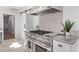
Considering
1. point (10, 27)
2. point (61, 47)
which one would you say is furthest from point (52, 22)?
point (10, 27)

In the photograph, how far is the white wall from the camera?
2.33 metres

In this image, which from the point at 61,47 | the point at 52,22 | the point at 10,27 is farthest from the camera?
the point at 10,27

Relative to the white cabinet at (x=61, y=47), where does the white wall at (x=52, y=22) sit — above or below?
above

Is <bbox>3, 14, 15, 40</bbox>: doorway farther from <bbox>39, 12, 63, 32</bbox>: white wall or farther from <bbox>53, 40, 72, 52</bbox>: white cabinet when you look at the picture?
<bbox>53, 40, 72, 52</bbox>: white cabinet

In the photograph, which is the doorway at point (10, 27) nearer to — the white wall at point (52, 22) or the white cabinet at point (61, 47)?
the white wall at point (52, 22)

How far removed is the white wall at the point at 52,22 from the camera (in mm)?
2330

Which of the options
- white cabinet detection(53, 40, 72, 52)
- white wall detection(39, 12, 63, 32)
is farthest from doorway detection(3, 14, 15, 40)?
white cabinet detection(53, 40, 72, 52)

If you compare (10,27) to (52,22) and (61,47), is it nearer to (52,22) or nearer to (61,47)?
(52,22)

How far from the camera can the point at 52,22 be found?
259cm

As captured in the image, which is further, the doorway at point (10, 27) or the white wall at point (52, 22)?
the doorway at point (10, 27)

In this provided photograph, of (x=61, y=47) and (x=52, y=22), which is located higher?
(x=52, y=22)

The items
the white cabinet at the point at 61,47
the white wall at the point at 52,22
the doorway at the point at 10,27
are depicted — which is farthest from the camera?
the doorway at the point at 10,27

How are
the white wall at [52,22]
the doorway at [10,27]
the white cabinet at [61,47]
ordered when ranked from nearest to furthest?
the white cabinet at [61,47] → the white wall at [52,22] → the doorway at [10,27]

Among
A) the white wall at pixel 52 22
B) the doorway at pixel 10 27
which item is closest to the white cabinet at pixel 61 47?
the white wall at pixel 52 22
